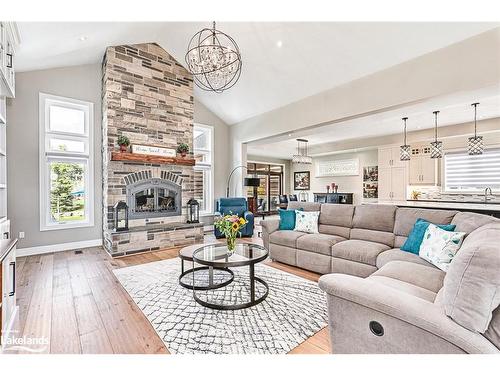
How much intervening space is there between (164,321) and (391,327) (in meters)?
1.90

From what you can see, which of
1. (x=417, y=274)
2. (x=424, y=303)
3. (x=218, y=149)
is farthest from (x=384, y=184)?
(x=424, y=303)

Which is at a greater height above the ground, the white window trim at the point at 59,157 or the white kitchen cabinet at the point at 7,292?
→ the white window trim at the point at 59,157

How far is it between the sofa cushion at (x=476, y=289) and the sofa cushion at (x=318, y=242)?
212 centimetres

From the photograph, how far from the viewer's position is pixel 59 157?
492 centimetres

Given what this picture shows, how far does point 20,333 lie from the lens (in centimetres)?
220

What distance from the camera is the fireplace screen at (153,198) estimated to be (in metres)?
→ 5.21

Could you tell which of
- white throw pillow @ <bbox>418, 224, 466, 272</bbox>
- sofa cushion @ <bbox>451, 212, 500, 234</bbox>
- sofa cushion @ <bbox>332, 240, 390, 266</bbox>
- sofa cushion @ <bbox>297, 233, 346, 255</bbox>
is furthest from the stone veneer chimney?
sofa cushion @ <bbox>451, 212, 500, 234</bbox>

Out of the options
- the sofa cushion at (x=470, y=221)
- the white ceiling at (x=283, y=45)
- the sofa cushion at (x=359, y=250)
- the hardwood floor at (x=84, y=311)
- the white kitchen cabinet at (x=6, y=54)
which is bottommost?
the hardwood floor at (x=84, y=311)

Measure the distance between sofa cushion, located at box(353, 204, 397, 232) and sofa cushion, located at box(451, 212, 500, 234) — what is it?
2.59 ft

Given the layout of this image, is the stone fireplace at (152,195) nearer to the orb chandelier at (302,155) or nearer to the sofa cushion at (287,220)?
the sofa cushion at (287,220)

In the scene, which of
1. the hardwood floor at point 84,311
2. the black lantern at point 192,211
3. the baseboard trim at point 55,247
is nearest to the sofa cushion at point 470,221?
the hardwood floor at point 84,311

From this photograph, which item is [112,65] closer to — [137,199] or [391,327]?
[137,199]

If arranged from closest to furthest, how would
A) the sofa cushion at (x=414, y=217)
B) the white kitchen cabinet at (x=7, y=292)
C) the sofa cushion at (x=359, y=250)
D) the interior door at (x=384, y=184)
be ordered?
the white kitchen cabinet at (x=7, y=292), the sofa cushion at (x=414, y=217), the sofa cushion at (x=359, y=250), the interior door at (x=384, y=184)
